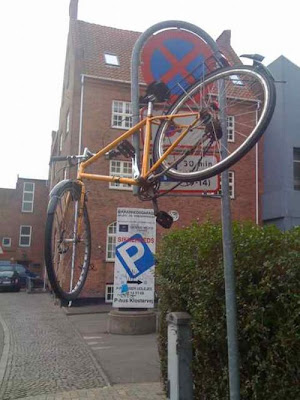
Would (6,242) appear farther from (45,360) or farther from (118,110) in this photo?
(45,360)

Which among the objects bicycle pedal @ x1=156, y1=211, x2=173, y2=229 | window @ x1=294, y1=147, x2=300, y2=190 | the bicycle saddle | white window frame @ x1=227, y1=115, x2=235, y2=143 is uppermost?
window @ x1=294, y1=147, x2=300, y2=190

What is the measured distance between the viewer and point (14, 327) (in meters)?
17.0

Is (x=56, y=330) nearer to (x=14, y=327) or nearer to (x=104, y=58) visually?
(x=14, y=327)

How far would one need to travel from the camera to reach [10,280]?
108 ft

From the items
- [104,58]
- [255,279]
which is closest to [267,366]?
[255,279]

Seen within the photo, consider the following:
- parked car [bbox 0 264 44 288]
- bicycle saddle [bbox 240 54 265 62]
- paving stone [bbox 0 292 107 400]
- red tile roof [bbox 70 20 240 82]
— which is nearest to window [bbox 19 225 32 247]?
parked car [bbox 0 264 44 288]

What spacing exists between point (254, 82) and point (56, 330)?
14310 mm

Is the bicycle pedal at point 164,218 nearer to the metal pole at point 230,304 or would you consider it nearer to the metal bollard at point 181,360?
the metal pole at point 230,304

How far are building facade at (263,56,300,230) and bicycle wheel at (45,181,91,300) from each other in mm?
21774

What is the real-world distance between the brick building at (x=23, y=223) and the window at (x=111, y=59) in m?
20.9

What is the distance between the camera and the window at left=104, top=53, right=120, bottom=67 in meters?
25.6

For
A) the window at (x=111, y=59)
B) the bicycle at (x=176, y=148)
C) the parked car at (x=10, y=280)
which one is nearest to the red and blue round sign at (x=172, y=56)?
the bicycle at (x=176, y=148)

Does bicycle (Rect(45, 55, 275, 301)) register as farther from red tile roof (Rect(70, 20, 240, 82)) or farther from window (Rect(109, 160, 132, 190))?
red tile roof (Rect(70, 20, 240, 82))

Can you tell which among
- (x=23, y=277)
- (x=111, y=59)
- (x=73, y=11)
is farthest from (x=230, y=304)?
(x=23, y=277)
